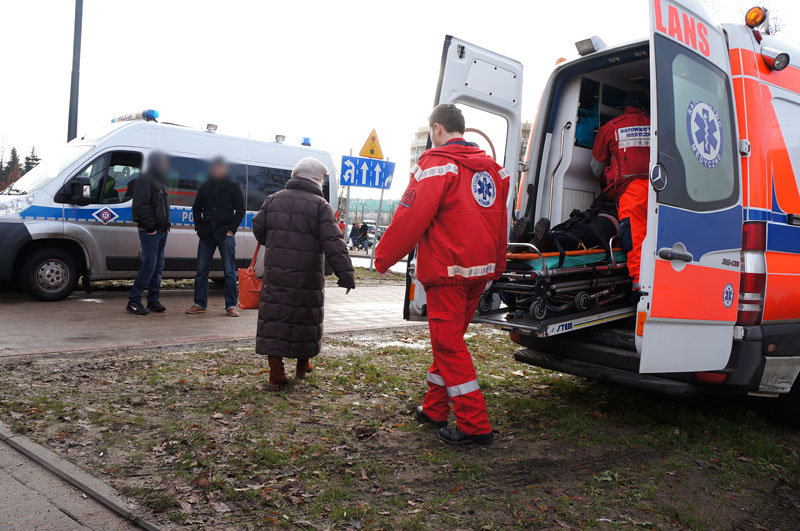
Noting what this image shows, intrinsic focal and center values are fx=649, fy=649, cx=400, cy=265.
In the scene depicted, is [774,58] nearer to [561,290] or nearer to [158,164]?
[561,290]

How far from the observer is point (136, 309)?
8008mm

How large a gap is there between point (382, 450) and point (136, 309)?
17.5ft

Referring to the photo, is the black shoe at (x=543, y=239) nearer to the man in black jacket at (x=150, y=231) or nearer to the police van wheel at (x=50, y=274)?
the man in black jacket at (x=150, y=231)

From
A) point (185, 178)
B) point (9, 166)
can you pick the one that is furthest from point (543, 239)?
point (9, 166)

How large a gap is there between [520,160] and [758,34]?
2.05 m

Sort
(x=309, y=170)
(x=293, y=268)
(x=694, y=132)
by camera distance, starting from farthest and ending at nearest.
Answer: (x=309, y=170)
(x=293, y=268)
(x=694, y=132)

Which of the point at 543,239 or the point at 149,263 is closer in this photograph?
the point at 543,239

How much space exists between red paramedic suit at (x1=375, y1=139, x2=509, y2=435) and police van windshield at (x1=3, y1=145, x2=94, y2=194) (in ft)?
22.2

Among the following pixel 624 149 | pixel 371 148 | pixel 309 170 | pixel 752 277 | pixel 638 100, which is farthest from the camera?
pixel 371 148

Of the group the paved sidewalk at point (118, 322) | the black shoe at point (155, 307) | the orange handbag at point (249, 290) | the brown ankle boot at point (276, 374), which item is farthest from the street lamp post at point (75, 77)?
the brown ankle boot at point (276, 374)

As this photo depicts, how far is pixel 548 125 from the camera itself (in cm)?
569

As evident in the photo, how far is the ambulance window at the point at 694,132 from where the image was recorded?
379 cm

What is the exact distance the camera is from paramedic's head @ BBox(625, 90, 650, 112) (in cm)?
549

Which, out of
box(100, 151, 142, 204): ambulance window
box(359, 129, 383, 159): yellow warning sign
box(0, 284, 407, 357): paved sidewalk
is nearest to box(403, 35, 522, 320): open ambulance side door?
box(0, 284, 407, 357): paved sidewalk
